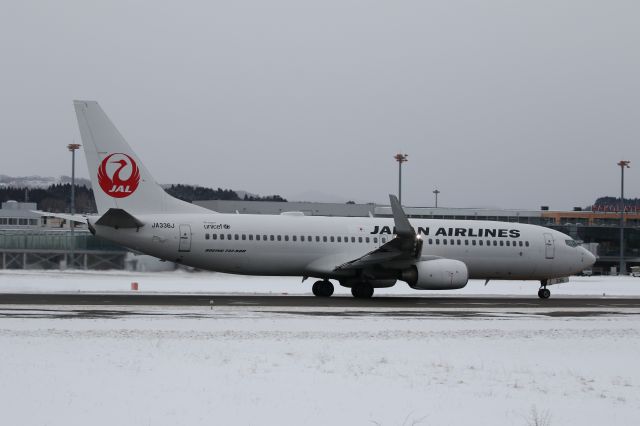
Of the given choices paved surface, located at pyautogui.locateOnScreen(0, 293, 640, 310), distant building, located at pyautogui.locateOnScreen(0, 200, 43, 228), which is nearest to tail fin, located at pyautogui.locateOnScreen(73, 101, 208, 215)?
paved surface, located at pyautogui.locateOnScreen(0, 293, 640, 310)

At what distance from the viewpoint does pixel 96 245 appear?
163ft

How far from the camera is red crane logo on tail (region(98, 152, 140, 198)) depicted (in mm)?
29406

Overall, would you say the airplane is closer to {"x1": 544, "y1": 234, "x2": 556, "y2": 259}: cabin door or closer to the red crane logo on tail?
the red crane logo on tail

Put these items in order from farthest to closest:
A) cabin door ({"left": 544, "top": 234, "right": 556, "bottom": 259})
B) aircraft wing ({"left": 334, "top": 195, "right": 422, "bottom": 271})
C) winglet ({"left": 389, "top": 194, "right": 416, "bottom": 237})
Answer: cabin door ({"left": 544, "top": 234, "right": 556, "bottom": 259}) < aircraft wing ({"left": 334, "top": 195, "right": 422, "bottom": 271}) < winglet ({"left": 389, "top": 194, "right": 416, "bottom": 237})

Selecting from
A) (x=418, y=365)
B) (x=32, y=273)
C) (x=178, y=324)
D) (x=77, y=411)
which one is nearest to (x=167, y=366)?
(x=77, y=411)

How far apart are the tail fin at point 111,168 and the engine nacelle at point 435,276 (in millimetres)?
9379

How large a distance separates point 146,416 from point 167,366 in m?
3.10

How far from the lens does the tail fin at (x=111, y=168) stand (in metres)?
29.2

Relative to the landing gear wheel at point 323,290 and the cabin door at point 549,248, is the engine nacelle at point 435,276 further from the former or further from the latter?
the cabin door at point 549,248

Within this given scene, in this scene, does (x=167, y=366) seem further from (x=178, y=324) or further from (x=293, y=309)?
(x=293, y=309)

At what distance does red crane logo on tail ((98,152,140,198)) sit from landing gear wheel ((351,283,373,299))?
8910mm

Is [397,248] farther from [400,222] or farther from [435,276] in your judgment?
[435,276]

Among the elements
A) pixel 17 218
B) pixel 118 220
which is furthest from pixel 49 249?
pixel 17 218

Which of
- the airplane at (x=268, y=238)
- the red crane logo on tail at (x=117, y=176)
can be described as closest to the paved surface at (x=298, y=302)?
the airplane at (x=268, y=238)
